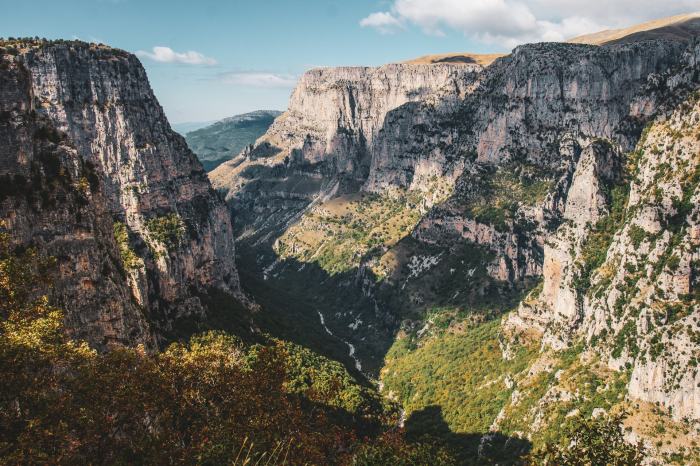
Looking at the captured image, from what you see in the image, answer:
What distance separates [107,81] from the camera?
109 metres

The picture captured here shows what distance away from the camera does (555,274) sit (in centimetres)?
11750

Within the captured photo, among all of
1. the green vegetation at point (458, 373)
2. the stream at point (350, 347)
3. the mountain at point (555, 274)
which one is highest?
the mountain at point (555, 274)

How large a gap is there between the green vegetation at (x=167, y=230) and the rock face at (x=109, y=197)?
9.5 inches

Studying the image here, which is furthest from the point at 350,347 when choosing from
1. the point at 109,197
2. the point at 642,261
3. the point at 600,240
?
the point at 642,261

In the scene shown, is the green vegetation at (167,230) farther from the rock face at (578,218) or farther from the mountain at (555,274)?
the rock face at (578,218)

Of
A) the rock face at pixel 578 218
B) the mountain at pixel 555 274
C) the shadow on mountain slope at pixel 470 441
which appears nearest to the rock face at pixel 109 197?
the mountain at pixel 555 274

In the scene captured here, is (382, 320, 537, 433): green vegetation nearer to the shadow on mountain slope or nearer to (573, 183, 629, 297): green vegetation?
the shadow on mountain slope

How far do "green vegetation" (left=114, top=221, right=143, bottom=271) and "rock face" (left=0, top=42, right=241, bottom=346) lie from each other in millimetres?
284

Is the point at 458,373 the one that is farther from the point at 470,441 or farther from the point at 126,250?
→ the point at 126,250

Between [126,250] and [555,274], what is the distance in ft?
285

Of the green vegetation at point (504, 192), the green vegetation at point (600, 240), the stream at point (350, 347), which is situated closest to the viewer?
the green vegetation at point (600, 240)

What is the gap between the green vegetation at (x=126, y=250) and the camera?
88.1 metres

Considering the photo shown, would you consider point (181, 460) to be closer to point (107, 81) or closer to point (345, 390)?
point (345, 390)

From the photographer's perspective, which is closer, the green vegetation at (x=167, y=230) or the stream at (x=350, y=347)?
the green vegetation at (x=167, y=230)
